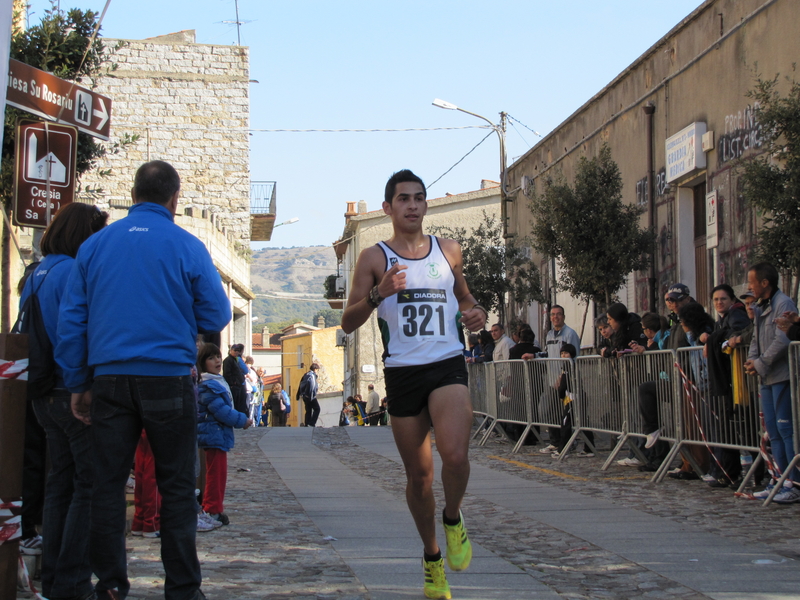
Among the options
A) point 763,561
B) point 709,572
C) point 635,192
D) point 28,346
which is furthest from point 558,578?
point 635,192

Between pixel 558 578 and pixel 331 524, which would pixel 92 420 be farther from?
pixel 331 524

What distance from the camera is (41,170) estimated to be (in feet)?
24.4

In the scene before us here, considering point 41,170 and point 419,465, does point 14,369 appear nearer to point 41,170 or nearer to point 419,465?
point 419,465

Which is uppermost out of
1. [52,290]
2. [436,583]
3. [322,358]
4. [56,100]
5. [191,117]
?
[191,117]

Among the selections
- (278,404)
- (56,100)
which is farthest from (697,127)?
(278,404)

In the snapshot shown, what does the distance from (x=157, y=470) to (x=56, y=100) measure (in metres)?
3.78

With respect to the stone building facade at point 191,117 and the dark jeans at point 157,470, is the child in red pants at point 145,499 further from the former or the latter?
Result: the stone building facade at point 191,117

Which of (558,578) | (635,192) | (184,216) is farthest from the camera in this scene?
(184,216)

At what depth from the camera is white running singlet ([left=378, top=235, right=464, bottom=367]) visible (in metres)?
4.78

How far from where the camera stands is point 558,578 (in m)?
5.06

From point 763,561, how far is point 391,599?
2.15 metres

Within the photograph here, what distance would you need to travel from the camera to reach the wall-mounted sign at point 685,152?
14539mm

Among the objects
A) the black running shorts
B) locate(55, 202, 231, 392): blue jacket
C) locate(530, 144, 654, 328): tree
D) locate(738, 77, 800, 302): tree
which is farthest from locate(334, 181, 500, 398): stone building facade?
locate(55, 202, 231, 392): blue jacket

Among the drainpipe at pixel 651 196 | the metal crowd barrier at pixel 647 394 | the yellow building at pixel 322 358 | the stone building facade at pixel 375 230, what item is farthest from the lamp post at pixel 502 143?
the yellow building at pixel 322 358
